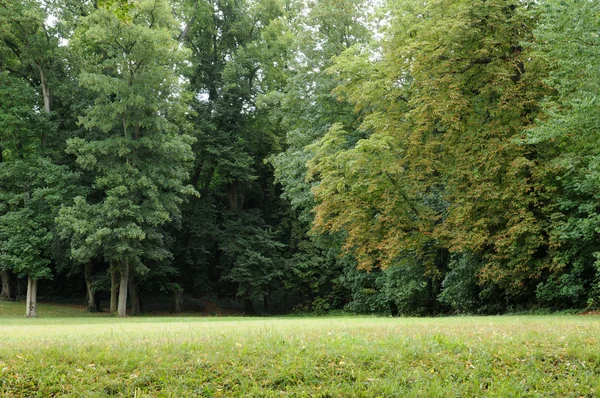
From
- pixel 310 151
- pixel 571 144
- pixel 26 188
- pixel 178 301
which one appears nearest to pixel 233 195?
pixel 178 301

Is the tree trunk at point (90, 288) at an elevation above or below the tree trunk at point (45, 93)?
below

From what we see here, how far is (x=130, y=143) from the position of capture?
26625 mm

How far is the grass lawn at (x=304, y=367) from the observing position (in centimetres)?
590

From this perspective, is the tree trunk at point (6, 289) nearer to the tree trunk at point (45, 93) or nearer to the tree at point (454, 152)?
the tree trunk at point (45, 93)

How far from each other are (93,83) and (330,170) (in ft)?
45.4

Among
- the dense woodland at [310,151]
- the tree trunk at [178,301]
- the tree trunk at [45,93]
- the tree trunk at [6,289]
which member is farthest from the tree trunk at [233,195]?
the tree trunk at [6,289]

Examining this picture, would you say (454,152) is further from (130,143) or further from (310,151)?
(130,143)

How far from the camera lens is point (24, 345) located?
23.6 feet

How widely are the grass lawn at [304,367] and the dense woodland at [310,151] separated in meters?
4.67

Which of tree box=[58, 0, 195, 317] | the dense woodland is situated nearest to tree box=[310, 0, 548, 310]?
the dense woodland

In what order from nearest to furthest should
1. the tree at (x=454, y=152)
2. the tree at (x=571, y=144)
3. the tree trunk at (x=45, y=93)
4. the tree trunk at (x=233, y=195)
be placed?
the tree at (x=571, y=144)
the tree at (x=454, y=152)
the tree trunk at (x=45, y=93)
the tree trunk at (x=233, y=195)

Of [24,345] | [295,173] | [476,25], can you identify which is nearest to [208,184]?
[295,173]

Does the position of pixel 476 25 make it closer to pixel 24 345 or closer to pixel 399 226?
pixel 399 226

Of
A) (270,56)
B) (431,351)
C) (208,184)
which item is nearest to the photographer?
(431,351)
